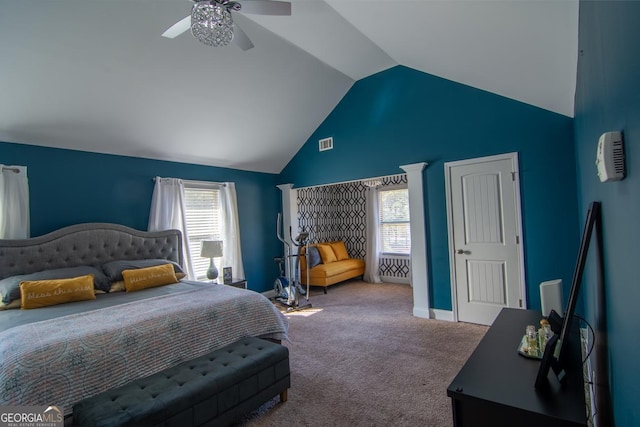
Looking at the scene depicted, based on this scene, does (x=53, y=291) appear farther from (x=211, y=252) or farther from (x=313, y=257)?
(x=313, y=257)

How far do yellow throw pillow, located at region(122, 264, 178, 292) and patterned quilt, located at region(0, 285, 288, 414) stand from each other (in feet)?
2.22

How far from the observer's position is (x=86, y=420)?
1599 mm

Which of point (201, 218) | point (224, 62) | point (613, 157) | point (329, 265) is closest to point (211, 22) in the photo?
point (224, 62)

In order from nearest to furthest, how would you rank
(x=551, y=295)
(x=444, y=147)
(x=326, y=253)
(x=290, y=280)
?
(x=551, y=295)
(x=444, y=147)
(x=290, y=280)
(x=326, y=253)

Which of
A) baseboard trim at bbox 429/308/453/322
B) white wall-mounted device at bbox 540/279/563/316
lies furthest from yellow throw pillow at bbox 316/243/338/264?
white wall-mounted device at bbox 540/279/563/316

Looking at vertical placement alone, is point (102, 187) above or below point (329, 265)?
above

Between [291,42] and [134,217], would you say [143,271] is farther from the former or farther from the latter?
[291,42]

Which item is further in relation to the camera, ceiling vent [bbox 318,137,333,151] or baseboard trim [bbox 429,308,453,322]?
ceiling vent [bbox 318,137,333,151]

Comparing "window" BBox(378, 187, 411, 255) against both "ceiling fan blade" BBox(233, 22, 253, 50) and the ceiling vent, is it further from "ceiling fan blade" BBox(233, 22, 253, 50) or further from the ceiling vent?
"ceiling fan blade" BBox(233, 22, 253, 50)

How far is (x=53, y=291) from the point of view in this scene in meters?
2.81

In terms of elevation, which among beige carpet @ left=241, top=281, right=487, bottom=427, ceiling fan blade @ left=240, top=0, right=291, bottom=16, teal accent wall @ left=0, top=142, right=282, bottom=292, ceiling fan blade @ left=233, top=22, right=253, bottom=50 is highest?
ceiling fan blade @ left=240, top=0, right=291, bottom=16

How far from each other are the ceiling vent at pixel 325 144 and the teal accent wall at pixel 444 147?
0.25 feet

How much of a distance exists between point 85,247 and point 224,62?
2.65m

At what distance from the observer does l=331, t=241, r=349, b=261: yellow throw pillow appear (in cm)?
698
